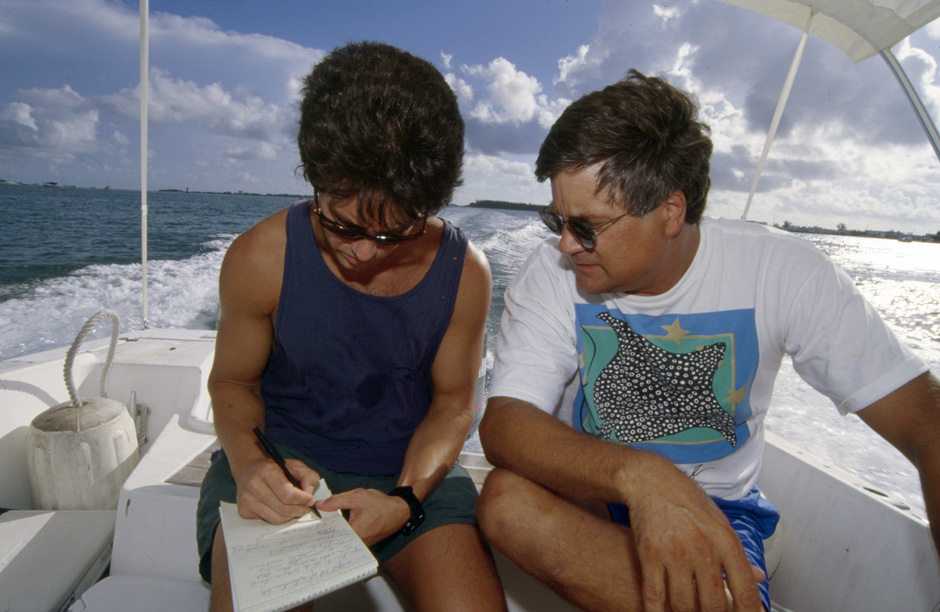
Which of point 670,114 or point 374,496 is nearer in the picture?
point 374,496

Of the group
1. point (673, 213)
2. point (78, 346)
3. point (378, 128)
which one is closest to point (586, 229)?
point (673, 213)

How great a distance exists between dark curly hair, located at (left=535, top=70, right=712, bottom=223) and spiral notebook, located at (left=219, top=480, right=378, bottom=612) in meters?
0.88

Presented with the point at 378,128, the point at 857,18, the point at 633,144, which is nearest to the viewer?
the point at 378,128

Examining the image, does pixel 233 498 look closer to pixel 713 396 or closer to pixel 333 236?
pixel 333 236

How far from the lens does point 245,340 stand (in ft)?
4.03

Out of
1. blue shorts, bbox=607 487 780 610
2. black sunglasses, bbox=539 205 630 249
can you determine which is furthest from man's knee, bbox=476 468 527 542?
black sunglasses, bbox=539 205 630 249

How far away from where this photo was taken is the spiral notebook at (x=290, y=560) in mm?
699

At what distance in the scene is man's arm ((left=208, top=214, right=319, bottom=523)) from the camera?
115cm

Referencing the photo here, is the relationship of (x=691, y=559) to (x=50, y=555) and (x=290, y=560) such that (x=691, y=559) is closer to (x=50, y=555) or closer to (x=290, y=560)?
(x=290, y=560)

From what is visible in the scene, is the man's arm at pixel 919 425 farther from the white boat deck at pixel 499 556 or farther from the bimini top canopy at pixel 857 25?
the bimini top canopy at pixel 857 25

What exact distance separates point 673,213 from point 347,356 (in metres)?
0.84

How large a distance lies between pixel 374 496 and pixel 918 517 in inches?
51.3

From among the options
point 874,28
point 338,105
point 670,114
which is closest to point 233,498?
point 338,105

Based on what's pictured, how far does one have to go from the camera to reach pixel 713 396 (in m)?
1.20
